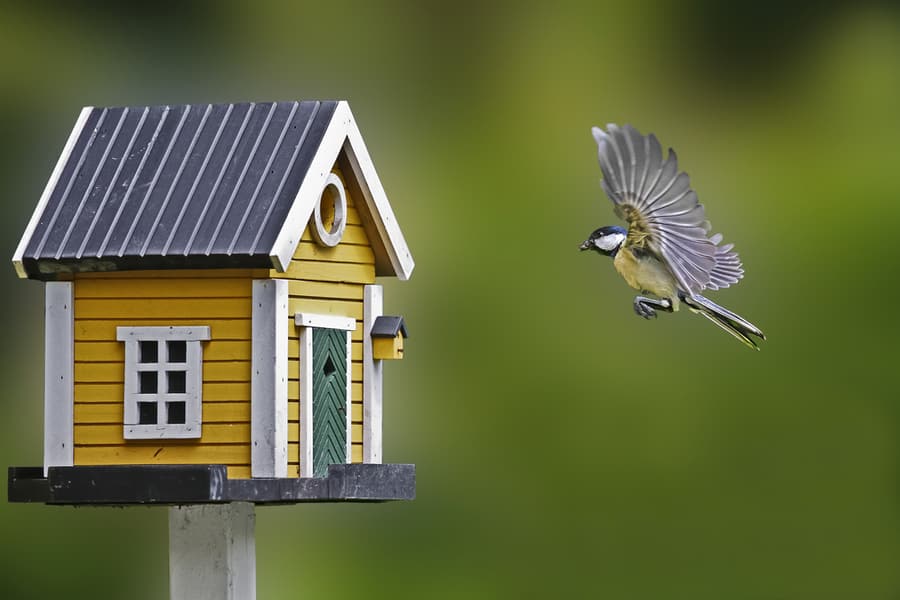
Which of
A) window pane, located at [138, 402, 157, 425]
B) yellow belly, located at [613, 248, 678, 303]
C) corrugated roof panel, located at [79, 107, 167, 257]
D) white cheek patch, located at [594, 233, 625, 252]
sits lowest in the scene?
window pane, located at [138, 402, 157, 425]

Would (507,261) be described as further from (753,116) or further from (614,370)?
(753,116)

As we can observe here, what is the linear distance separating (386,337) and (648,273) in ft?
Answer: 3.00

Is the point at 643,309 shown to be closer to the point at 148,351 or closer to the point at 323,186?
the point at 323,186

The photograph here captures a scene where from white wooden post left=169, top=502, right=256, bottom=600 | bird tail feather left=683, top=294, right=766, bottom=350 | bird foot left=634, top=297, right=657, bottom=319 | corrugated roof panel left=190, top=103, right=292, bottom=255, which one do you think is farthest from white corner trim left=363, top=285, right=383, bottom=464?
bird tail feather left=683, top=294, right=766, bottom=350

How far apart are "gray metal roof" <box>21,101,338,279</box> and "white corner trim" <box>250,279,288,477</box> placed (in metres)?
0.13

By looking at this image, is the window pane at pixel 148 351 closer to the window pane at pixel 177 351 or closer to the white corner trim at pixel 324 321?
the window pane at pixel 177 351

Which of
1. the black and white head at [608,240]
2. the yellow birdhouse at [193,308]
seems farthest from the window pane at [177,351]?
the black and white head at [608,240]

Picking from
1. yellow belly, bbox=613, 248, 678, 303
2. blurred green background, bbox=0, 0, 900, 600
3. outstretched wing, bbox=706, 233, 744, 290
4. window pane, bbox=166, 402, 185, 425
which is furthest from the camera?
blurred green background, bbox=0, 0, 900, 600

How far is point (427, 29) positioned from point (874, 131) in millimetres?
3271

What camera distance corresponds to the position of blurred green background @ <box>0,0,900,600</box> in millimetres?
10508

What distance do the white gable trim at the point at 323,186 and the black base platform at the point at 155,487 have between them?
643 mm

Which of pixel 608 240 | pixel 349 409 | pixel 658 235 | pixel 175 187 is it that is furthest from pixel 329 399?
pixel 658 235

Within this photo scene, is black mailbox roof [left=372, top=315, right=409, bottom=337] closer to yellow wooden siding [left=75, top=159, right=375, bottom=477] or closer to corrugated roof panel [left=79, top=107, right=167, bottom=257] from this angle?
yellow wooden siding [left=75, top=159, right=375, bottom=477]

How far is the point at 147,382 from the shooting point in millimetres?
4973
